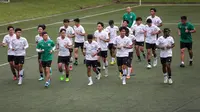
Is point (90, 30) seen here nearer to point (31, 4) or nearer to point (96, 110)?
point (31, 4)

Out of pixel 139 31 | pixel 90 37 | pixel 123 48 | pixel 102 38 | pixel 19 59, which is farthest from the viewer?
pixel 139 31

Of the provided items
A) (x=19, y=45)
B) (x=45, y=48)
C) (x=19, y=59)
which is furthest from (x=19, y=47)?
(x=45, y=48)

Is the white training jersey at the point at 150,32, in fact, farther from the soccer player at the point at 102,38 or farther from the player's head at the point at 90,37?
the player's head at the point at 90,37

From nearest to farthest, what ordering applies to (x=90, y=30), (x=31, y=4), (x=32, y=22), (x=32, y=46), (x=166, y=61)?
(x=166, y=61), (x=32, y=46), (x=90, y=30), (x=32, y=22), (x=31, y=4)

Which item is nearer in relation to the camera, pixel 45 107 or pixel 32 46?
pixel 45 107

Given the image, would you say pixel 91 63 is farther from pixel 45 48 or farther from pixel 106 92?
pixel 45 48

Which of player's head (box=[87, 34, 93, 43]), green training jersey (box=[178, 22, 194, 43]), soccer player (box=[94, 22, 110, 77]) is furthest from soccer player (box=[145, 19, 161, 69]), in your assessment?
player's head (box=[87, 34, 93, 43])

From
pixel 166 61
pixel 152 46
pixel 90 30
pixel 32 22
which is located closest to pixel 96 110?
pixel 166 61

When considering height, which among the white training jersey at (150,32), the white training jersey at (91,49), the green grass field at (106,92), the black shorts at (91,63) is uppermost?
the white training jersey at (150,32)

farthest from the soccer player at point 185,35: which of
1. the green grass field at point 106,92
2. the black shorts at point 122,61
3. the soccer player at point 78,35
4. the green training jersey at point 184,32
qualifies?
the soccer player at point 78,35

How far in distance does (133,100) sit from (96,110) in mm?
1682

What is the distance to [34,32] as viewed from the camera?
111 feet

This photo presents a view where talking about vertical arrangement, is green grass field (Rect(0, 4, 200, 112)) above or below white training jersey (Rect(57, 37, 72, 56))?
below

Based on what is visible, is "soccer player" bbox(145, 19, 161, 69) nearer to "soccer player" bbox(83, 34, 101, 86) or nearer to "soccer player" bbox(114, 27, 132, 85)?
"soccer player" bbox(114, 27, 132, 85)
